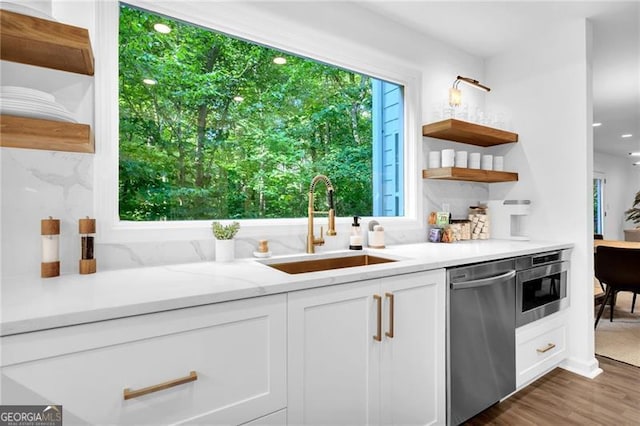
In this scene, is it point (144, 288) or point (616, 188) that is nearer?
point (144, 288)

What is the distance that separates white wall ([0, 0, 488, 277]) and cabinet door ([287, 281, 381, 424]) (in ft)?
2.33

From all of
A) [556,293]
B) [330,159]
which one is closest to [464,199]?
[556,293]

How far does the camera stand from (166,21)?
1.75m

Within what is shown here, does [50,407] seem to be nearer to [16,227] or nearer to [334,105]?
[16,227]

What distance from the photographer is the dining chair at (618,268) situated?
297 centimetres

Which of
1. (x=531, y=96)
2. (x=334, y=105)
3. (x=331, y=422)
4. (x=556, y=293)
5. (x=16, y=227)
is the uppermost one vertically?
(x=531, y=96)

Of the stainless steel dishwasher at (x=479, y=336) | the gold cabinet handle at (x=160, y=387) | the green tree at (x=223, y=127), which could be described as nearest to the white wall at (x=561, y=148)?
the stainless steel dishwasher at (x=479, y=336)

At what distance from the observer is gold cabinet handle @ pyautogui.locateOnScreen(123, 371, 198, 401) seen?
0.94 m

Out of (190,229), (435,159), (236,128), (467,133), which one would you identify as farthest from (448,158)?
(190,229)

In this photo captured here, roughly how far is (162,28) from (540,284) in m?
2.82

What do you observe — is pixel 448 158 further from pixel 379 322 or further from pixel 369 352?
pixel 369 352

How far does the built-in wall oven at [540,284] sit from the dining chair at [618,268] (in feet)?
3.21

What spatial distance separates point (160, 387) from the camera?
3.20ft

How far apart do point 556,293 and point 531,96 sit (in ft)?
5.25
